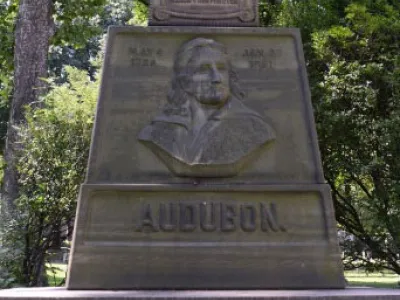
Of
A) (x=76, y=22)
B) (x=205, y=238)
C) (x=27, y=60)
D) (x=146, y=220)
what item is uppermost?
(x=76, y=22)

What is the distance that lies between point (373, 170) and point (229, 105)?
16.9ft

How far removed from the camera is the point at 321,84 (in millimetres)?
12484

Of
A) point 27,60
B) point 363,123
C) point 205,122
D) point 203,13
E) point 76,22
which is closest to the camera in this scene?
point 205,122

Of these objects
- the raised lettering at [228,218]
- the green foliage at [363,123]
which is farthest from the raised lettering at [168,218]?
the green foliage at [363,123]

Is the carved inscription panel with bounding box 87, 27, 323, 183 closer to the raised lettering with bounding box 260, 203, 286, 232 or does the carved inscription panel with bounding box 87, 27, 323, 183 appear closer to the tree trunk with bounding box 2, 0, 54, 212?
the raised lettering with bounding box 260, 203, 286, 232

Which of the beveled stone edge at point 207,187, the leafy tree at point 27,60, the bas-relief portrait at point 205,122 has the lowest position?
the beveled stone edge at point 207,187

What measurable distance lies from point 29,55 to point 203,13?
27.1ft

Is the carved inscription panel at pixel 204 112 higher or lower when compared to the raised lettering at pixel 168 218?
higher

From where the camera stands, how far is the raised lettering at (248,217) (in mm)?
7301

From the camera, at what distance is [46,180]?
12547mm

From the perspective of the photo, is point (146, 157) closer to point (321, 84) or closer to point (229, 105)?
point (229, 105)

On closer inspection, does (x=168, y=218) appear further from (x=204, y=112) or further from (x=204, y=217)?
(x=204, y=112)

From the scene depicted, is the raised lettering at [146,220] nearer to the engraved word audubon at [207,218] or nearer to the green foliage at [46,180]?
the engraved word audubon at [207,218]

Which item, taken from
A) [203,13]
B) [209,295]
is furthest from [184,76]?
[209,295]
